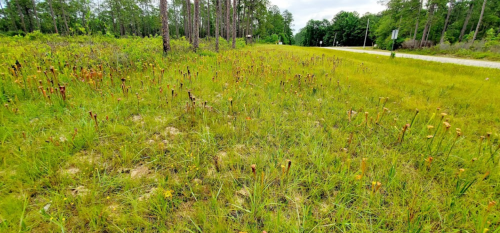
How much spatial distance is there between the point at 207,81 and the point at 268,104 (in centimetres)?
182

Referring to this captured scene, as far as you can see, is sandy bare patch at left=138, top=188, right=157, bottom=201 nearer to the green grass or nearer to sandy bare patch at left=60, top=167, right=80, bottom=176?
sandy bare patch at left=60, top=167, right=80, bottom=176

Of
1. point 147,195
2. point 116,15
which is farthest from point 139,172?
point 116,15

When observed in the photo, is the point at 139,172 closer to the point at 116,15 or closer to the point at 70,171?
the point at 70,171

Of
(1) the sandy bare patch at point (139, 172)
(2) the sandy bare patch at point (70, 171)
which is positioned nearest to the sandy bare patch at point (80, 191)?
(2) the sandy bare patch at point (70, 171)

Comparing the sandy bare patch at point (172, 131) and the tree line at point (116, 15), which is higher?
the tree line at point (116, 15)

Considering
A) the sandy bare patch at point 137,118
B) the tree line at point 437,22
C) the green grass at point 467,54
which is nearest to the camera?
the sandy bare patch at point 137,118

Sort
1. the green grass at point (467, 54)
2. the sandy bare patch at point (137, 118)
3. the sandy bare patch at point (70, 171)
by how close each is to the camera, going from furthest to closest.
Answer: the green grass at point (467, 54) < the sandy bare patch at point (137, 118) < the sandy bare patch at point (70, 171)

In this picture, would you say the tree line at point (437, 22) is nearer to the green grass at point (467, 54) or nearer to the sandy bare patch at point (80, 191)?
the green grass at point (467, 54)

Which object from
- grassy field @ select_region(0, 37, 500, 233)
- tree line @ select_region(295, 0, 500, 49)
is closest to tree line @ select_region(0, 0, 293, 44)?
tree line @ select_region(295, 0, 500, 49)

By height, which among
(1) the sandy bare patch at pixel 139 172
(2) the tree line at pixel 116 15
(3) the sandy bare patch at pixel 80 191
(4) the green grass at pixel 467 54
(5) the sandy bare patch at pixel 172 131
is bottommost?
(3) the sandy bare patch at pixel 80 191

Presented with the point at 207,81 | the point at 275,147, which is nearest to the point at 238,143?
the point at 275,147

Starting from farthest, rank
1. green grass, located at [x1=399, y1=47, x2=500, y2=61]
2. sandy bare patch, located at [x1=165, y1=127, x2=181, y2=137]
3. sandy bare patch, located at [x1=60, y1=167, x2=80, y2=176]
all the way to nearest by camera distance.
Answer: green grass, located at [x1=399, y1=47, x2=500, y2=61] < sandy bare patch, located at [x1=165, y1=127, x2=181, y2=137] < sandy bare patch, located at [x1=60, y1=167, x2=80, y2=176]

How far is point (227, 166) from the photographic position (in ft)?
6.46

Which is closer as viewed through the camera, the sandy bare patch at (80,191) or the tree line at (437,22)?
the sandy bare patch at (80,191)
